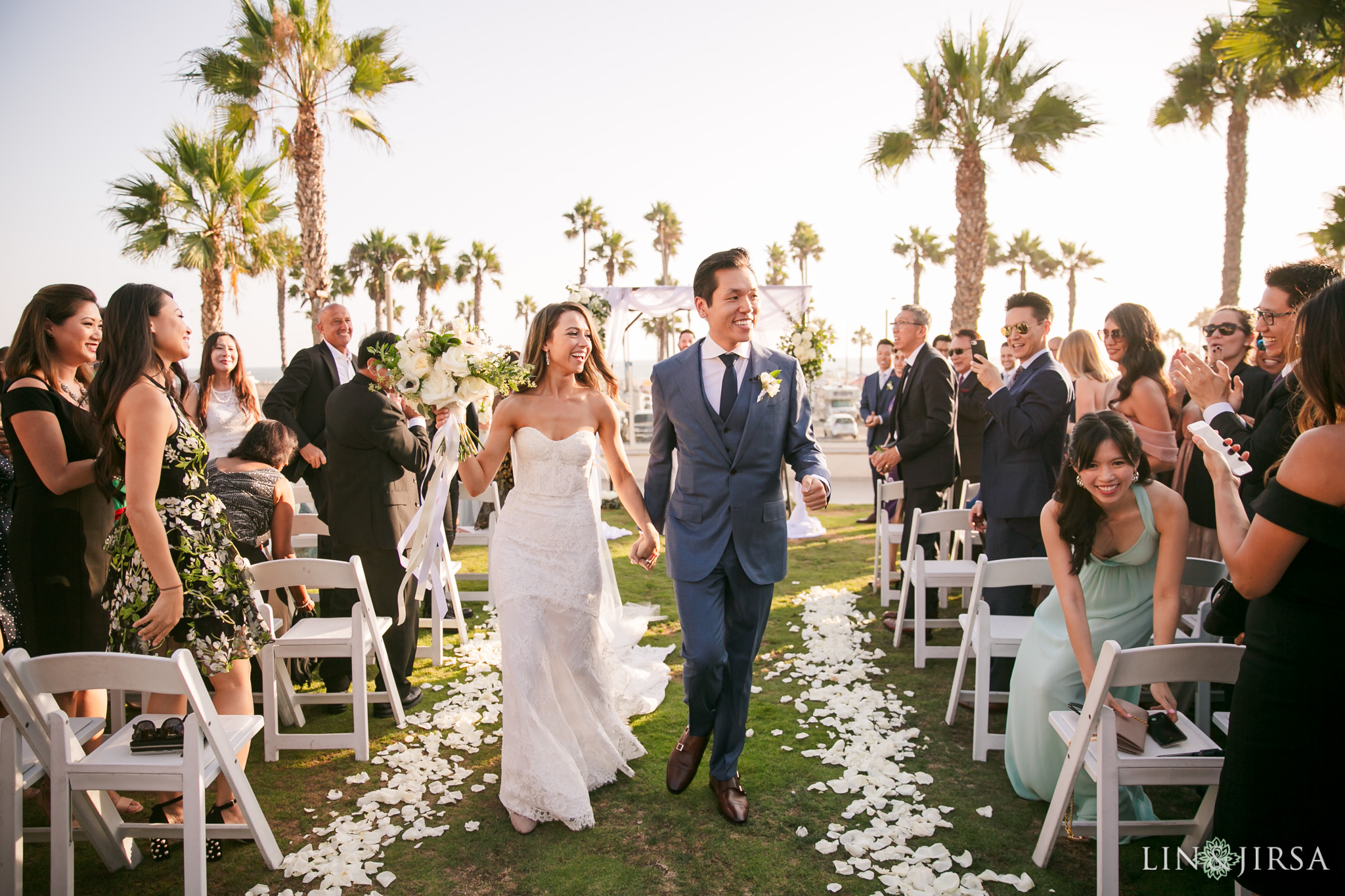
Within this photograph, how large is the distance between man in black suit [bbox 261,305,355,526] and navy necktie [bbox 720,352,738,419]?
3.93 metres

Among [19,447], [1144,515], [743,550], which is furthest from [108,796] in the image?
[1144,515]

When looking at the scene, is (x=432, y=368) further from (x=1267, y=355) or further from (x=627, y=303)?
(x=627, y=303)

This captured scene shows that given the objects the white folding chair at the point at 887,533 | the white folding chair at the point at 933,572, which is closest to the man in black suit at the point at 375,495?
the white folding chair at the point at 933,572

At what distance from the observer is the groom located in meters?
3.42

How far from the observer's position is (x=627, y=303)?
1425 centimetres

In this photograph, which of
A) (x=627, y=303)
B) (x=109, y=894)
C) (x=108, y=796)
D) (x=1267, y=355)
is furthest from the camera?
(x=627, y=303)

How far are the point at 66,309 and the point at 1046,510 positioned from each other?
4682mm

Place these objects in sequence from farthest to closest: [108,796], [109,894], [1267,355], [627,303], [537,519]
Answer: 1. [627,303]
2. [1267,355]
3. [537,519]
4. [108,796]
5. [109,894]

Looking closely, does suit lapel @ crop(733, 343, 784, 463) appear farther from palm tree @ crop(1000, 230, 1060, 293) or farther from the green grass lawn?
palm tree @ crop(1000, 230, 1060, 293)

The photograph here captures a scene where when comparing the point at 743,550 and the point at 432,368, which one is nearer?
the point at 743,550

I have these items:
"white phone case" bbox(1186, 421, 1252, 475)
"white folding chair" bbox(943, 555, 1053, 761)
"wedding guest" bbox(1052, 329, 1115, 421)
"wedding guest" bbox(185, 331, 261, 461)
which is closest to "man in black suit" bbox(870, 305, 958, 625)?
"wedding guest" bbox(1052, 329, 1115, 421)

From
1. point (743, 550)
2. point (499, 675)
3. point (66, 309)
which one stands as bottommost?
point (499, 675)

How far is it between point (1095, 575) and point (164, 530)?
4.01m

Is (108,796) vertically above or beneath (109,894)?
above
